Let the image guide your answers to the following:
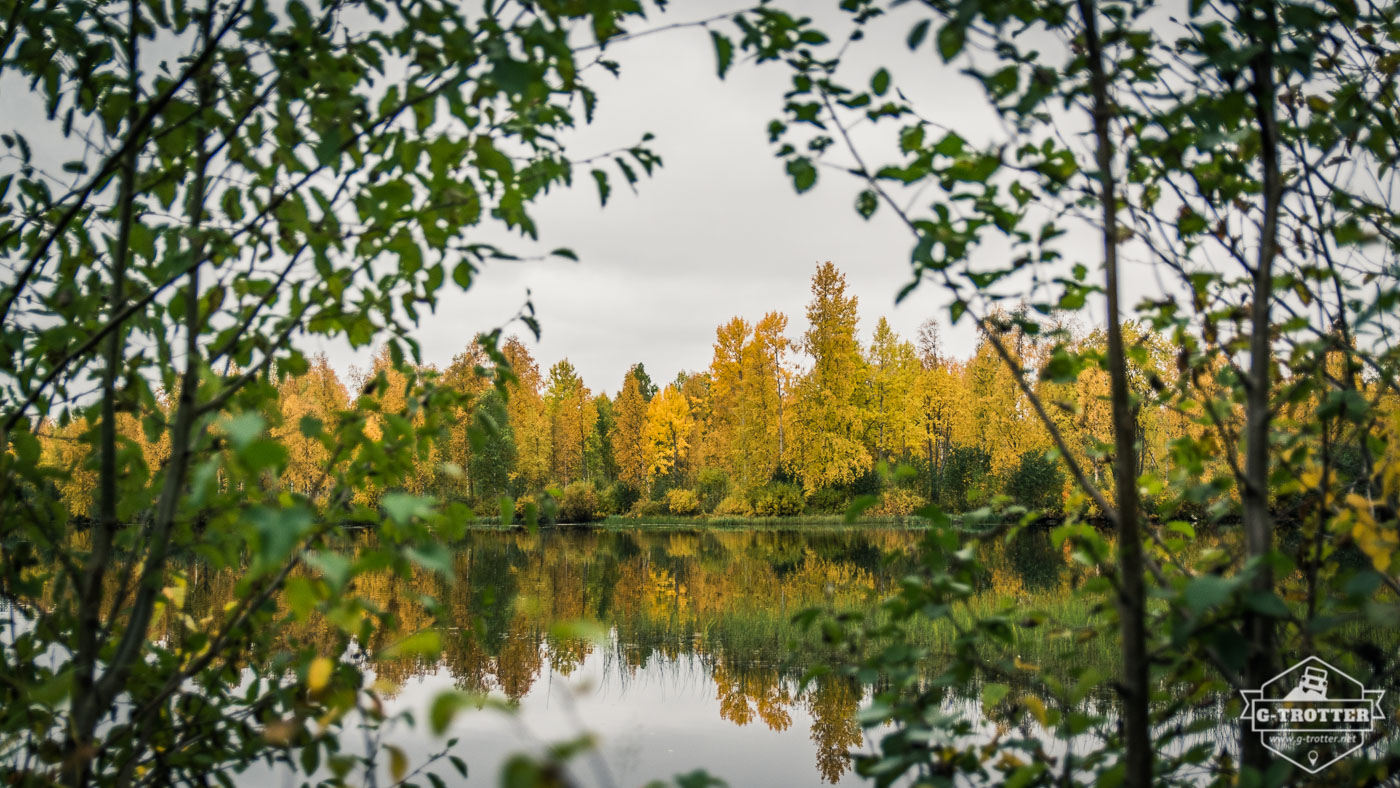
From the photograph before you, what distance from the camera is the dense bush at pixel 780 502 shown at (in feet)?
95.6

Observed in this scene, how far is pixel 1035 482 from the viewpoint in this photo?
24125 mm

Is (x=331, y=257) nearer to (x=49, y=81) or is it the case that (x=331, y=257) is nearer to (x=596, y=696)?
(x=49, y=81)

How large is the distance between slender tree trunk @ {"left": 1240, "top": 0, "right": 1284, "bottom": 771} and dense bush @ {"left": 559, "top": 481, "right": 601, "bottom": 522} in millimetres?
29345

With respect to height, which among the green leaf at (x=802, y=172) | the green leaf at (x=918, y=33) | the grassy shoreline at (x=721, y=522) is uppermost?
the green leaf at (x=918, y=33)

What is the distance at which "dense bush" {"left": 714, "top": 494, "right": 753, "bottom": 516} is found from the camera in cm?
2983

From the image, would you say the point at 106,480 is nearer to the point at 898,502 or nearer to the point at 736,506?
the point at 898,502

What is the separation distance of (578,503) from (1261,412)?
30053 millimetres

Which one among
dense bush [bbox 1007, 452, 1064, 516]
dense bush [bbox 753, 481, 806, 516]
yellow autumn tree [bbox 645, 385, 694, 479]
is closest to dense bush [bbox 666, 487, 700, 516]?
dense bush [bbox 753, 481, 806, 516]

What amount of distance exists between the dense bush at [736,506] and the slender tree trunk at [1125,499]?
28.8 m

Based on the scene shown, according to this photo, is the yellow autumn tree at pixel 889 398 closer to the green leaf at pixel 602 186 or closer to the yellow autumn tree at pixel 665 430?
the yellow autumn tree at pixel 665 430

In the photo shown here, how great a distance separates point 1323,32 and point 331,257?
1.94m

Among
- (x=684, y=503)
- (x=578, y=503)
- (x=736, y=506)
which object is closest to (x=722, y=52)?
(x=736, y=506)

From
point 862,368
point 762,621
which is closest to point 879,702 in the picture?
point 762,621

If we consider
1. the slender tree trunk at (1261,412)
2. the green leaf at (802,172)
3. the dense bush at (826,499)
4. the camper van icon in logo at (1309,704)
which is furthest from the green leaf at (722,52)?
the dense bush at (826,499)
